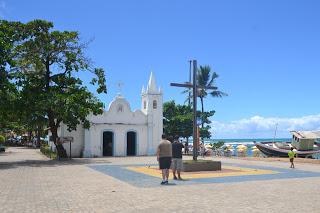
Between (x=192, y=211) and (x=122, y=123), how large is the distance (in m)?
28.5

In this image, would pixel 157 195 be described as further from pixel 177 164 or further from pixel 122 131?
pixel 122 131

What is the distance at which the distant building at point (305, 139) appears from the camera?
152 ft

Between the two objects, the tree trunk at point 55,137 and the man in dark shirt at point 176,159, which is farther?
the tree trunk at point 55,137

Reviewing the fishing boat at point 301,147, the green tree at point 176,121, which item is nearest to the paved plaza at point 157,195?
the green tree at point 176,121

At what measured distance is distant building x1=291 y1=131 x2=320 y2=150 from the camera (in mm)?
46178

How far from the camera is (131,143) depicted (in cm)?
3734

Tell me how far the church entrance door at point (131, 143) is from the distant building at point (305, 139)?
67.1 ft

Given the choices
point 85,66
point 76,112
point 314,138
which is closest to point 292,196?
point 76,112

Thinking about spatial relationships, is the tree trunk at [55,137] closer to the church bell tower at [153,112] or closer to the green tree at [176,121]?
the church bell tower at [153,112]

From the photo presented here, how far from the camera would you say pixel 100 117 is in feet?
118

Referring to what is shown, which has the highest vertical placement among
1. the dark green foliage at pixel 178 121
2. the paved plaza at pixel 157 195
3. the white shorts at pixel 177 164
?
the dark green foliage at pixel 178 121

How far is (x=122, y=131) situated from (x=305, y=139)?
22.4 metres

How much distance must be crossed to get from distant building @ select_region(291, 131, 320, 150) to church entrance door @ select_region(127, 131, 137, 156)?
67.1 ft

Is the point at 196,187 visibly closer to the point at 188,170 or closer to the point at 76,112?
the point at 188,170
